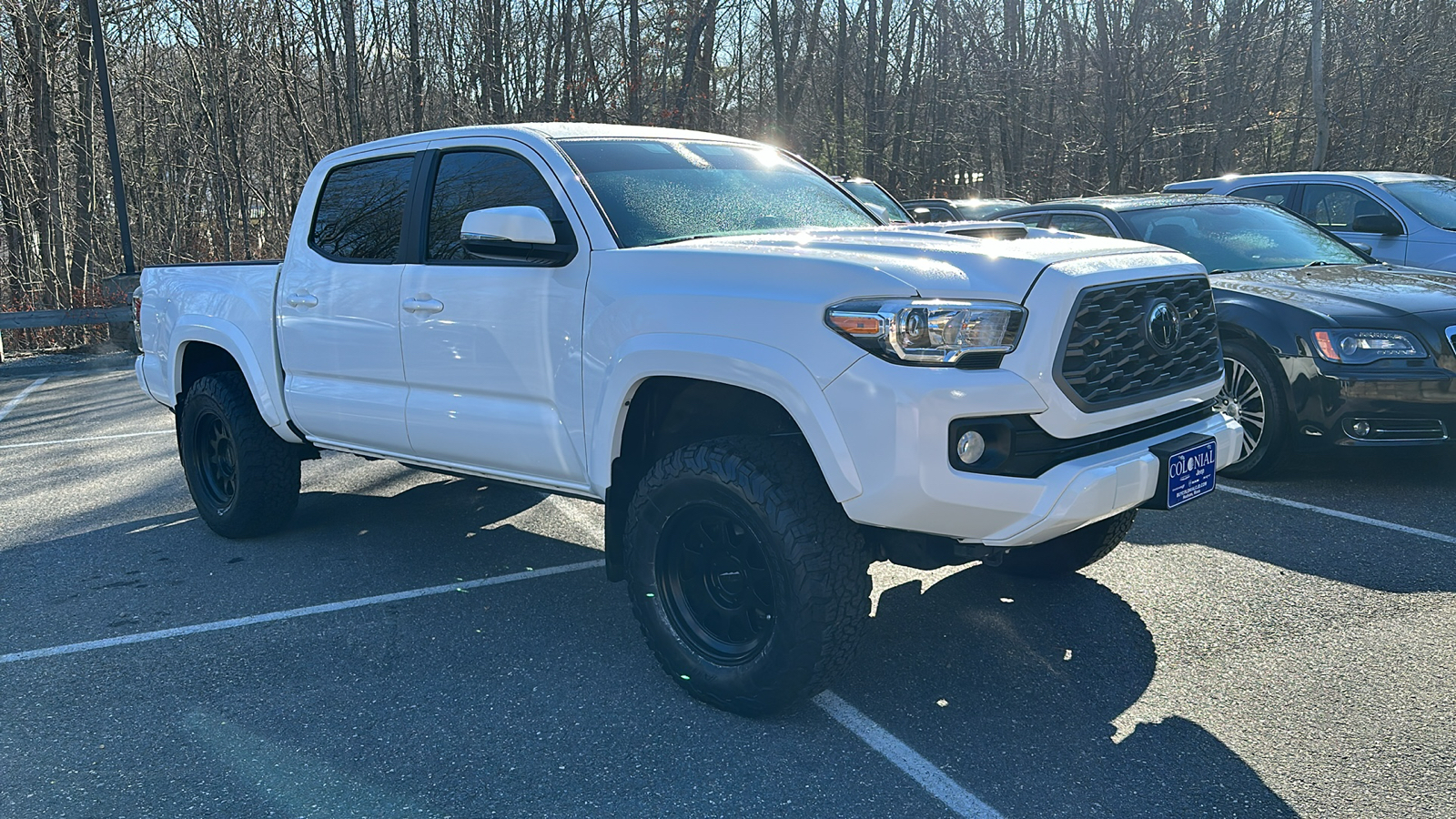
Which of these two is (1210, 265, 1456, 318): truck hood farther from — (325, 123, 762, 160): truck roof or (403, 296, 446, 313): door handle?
(403, 296, 446, 313): door handle

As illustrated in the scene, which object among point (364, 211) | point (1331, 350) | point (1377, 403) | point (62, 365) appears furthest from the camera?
point (62, 365)

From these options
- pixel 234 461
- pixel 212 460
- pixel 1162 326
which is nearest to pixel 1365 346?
pixel 1162 326

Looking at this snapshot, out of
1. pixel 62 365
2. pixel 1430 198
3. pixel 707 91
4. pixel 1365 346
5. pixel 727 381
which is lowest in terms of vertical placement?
pixel 62 365

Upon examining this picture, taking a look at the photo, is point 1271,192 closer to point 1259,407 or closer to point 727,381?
point 1259,407

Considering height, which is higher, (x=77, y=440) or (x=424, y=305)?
(x=424, y=305)

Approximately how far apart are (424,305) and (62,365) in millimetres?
11503

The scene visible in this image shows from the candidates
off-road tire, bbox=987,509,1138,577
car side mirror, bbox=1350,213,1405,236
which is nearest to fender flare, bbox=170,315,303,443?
off-road tire, bbox=987,509,1138,577

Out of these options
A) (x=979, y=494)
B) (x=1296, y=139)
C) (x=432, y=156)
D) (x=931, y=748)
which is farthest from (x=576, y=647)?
(x=1296, y=139)

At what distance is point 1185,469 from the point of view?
3451 millimetres

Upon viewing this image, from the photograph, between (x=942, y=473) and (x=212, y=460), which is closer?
(x=942, y=473)

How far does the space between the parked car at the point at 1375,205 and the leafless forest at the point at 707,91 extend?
12.9m

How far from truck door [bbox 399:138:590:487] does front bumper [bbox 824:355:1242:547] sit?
3.98 ft

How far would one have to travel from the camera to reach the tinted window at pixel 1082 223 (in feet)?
23.8

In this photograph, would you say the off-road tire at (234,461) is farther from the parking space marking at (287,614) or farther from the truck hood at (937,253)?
the truck hood at (937,253)
